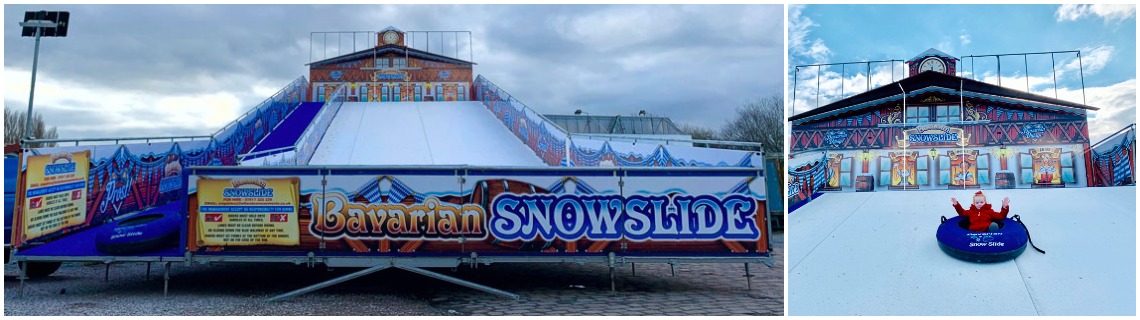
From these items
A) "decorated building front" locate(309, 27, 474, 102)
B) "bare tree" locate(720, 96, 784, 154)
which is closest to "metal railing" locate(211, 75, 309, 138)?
A: "decorated building front" locate(309, 27, 474, 102)

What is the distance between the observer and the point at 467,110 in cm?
3198

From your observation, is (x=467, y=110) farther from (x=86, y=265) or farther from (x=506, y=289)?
(x=506, y=289)

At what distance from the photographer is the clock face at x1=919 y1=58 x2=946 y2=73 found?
19.9 m

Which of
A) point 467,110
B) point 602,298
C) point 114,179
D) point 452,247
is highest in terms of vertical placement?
point 467,110

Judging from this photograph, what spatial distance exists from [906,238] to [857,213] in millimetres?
2530

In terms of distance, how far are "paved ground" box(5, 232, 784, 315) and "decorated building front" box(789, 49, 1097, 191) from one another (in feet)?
22.4

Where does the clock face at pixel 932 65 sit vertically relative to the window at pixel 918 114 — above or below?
above

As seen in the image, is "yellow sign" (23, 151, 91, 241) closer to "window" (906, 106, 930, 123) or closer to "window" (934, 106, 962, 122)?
"window" (906, 106, 930, 123)

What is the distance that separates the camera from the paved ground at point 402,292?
27.9ft

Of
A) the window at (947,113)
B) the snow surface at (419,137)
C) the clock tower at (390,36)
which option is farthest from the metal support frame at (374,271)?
the clock tower at (390,36)

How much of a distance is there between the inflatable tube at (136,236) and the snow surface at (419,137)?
34.7ft

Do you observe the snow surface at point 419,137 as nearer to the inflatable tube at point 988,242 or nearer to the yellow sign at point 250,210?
the yellow sign at point 250,210

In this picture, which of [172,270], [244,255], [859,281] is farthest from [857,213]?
[172,270]

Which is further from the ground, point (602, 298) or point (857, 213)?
point (857, 213)
